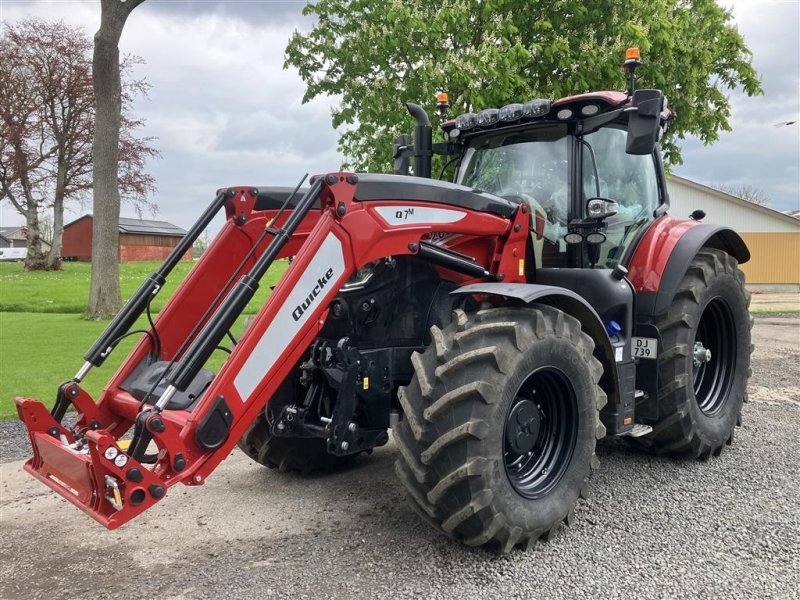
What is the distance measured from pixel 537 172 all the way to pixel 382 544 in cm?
266

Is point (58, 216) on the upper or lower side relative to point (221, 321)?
upper

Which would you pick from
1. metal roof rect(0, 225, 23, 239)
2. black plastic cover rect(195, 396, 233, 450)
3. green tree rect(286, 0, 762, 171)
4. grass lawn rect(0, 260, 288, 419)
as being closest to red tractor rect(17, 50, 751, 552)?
black plastic cover rect(195, 396, 233, 450)

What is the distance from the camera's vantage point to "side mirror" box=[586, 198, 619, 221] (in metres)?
4.38

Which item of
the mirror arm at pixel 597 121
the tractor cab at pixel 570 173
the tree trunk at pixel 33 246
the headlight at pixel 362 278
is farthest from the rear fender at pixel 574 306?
the tree trunk at pixel 33 246

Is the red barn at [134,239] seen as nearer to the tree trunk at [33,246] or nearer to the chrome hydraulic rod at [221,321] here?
the tree trunk at [33,246]

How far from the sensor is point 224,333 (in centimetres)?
321

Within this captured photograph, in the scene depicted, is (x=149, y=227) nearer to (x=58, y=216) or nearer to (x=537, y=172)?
(x=58, y=216)

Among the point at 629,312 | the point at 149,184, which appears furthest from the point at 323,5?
the point at 149,184

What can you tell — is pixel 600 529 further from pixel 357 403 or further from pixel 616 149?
pixel 616 149

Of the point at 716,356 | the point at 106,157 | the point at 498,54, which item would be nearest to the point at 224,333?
the point at 716,356

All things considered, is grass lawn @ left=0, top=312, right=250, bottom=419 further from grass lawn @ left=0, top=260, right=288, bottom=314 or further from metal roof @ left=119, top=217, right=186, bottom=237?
metal roof @ left=119, top=217, right=186, bottom=237

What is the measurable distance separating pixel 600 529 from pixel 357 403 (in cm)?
155

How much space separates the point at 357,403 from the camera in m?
3.81

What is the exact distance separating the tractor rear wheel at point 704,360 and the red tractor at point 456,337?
17mm
